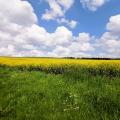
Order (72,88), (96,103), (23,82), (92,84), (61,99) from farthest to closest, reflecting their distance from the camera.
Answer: (23,82), (92,84), (72,88), (61,99), (96,103)

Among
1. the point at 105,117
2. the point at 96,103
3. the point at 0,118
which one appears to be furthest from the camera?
the point at 96,103

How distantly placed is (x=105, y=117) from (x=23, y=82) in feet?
28.4

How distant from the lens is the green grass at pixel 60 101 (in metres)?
10.7

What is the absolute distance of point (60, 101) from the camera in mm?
12523

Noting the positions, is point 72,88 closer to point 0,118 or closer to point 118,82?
point 118,82

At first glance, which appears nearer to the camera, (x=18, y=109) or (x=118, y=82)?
(x=18, y=109)

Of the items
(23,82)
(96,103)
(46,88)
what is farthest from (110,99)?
Result: (23,82)

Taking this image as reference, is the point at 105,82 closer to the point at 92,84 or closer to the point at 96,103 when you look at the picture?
the point at 92,84

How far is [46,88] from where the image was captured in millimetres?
15281

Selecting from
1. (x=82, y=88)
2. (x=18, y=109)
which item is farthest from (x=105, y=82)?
(x=18, y=109)

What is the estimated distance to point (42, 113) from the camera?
1121cm

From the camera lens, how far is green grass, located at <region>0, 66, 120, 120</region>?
10703 mm

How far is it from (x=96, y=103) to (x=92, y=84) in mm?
4287

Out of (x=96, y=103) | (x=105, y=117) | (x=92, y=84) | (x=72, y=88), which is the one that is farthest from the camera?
(x=92, y=84)
